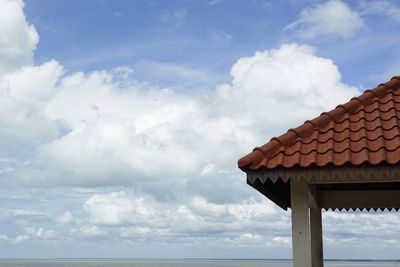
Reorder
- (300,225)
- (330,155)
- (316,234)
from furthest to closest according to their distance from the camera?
(316,234)
(300,225)
(330,155)

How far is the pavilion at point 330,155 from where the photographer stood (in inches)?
251

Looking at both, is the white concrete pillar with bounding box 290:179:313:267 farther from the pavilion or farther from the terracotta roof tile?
the terracotta roof tile

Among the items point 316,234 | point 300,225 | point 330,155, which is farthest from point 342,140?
point 316,234

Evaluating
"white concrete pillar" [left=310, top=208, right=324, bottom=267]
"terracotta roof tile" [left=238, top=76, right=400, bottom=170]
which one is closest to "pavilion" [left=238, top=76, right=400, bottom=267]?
"terracotta roof tile" [left=238, top=76, right=400, bottom=170]

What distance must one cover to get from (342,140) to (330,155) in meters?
0.41

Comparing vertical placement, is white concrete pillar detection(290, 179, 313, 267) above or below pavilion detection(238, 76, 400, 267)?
below

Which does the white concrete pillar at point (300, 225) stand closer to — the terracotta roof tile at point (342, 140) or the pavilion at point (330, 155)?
the pavilion at point (330, 155)

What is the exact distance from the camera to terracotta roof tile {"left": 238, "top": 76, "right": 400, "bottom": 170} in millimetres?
6453

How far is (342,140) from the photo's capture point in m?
6.85

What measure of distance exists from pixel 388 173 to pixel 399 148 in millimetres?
331

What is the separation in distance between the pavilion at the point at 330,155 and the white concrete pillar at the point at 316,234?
4.67ft

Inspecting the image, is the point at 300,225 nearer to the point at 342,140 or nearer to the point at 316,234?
the point at 342,140

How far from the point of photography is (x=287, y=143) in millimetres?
6906

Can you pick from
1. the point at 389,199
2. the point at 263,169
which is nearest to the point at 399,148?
the point at 263,169
